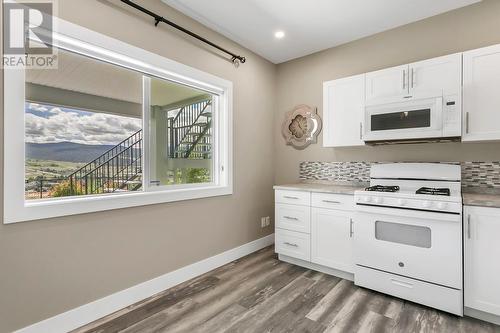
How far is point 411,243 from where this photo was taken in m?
2.17

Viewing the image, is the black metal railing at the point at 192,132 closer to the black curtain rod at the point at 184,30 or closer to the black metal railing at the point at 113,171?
the black metal railing at the point at 113,171

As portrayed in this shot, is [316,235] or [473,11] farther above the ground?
[473,11]

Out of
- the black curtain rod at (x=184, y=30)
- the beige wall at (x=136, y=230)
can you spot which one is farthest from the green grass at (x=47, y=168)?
the black curtain rod at (x=184, y=30)

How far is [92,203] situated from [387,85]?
2917 millimetres

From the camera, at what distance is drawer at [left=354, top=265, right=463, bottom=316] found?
6.48ft

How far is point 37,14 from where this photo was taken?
1.68 meters

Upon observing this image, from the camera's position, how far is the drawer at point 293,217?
2.88 metres

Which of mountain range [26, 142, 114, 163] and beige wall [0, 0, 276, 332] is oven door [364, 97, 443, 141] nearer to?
beige wall [0, 0, 276, 332]

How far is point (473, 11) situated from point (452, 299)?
264 cm

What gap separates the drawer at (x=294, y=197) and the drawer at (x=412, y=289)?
835mm

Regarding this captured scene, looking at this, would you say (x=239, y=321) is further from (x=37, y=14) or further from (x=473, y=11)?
(x=473, y=11)

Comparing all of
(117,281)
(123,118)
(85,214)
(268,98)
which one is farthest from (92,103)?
(268,98)

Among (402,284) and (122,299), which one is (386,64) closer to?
(402,284)

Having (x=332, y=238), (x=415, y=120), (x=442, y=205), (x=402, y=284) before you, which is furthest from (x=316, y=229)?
(x=415, y=120)
